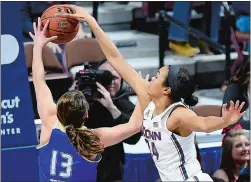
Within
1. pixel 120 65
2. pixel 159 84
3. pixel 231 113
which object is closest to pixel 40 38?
pixel 120 65

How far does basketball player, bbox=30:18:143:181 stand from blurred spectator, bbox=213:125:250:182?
1.14m

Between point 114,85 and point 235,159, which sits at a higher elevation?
point 114,85

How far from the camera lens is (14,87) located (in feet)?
18.5

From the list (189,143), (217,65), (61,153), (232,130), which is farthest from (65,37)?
(217,65)

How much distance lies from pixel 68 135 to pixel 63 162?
20 cm

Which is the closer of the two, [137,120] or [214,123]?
[214,123]

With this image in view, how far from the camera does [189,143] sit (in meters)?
4.28

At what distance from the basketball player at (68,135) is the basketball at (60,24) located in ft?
0.35

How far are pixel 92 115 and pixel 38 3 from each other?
3125 millimetres

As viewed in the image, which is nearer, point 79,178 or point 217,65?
point 79,178

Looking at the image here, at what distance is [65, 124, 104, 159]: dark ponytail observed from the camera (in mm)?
4391

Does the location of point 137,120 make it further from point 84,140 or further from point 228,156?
point 228,156

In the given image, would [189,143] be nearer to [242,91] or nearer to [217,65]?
[242,91]

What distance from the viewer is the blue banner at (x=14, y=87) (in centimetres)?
550
